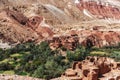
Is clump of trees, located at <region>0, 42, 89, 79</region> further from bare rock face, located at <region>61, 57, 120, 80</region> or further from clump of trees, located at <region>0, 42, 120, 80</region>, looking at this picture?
bare rock face, located at <region>61, 57, 120, 80</region>

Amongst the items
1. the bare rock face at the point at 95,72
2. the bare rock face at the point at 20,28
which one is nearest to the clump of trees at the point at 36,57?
the bare rock face at the point at 20,28

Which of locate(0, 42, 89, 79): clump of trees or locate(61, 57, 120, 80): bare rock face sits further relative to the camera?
locate(0, 42, 89, 79): clump of trees

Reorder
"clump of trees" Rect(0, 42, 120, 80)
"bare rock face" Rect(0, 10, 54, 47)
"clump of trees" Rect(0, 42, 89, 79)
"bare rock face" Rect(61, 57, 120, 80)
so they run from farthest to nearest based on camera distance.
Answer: "bare rock face" Rect(0, 10, 54, 47) → "clump of trees" Rect(0, 42, 89, 79) → "clump of trees" Rect(0, 42, 120, 80) → "bare rock face" Rect(61, 57, 120, 80)

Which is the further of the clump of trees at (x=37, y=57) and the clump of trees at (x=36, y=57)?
the clump of trees at (x=37, y=57)

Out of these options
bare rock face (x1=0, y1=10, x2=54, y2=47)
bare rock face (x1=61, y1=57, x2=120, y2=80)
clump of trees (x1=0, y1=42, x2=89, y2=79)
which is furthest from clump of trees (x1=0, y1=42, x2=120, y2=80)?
bare rock face (x1=61, y1=57, x2=120, y2=80)

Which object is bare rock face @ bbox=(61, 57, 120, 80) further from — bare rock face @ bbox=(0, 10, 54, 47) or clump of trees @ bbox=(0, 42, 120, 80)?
bare rock face @ bbox=(0, 10, 54, 47)

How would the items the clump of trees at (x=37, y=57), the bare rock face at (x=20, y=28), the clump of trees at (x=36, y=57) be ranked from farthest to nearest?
the bare rock face at (x=20, y=28) < the clump of trees at (x=37, y=57) < the clump of trees at (x=36, y=57)

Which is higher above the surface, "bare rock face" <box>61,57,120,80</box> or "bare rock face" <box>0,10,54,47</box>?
"bare rock face" <box>61,57,120,80</box>

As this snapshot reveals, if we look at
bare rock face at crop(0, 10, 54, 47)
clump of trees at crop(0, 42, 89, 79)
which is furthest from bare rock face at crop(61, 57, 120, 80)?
bare rock face at crop(0, 10, 54, 47)

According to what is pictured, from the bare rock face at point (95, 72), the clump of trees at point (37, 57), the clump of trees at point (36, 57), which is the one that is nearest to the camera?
the bare rock face at point (95, 72)

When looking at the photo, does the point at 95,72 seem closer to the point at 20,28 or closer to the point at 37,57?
the point at 37,57

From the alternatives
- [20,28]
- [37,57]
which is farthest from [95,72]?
[20,28]

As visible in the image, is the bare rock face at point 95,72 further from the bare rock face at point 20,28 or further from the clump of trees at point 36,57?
the bare rock face at point 20,28

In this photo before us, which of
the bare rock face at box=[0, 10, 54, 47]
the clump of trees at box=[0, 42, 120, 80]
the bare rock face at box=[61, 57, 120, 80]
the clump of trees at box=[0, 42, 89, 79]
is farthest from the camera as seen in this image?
the bare rock face at box=[0, 10, 54, 47]
